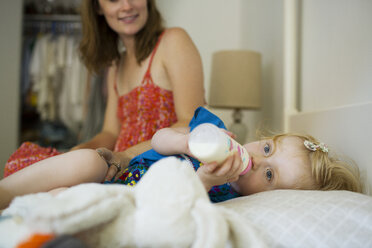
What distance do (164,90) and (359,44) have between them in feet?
2.60

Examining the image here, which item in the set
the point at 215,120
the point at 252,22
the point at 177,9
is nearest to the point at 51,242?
the point at 215,120

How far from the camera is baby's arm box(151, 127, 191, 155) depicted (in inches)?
33.4

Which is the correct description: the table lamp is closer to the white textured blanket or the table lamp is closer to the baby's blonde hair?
the baby's blonde hair

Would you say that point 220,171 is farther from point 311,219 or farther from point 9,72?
point 9,72

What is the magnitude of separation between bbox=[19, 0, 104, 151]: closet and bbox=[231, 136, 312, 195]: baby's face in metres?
2.23

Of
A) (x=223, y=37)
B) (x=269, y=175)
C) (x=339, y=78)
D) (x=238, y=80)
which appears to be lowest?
(x=269, y=175)

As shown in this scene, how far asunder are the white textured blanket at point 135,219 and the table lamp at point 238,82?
1.83 m

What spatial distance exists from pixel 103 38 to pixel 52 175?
1.04 meters

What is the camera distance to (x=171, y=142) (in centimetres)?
88

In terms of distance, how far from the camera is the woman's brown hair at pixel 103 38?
5.03 feet

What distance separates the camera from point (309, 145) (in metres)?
0.95

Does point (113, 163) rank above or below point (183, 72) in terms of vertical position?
below

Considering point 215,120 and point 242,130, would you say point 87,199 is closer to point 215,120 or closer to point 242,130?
point 215,120

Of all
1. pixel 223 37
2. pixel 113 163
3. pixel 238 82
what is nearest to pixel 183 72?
pixel 113 163
